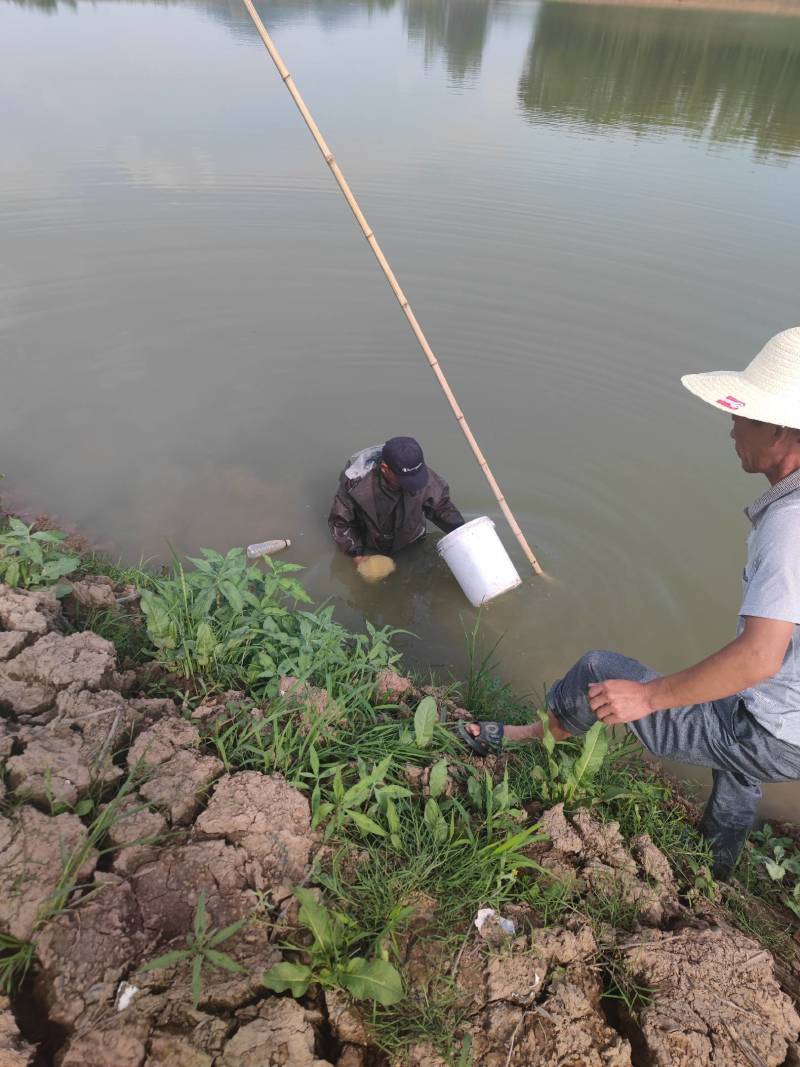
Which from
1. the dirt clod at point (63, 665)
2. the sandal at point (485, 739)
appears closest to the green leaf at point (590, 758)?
the sandal at point (485, 739)

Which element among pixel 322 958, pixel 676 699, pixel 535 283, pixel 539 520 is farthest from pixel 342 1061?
pixel 535 283

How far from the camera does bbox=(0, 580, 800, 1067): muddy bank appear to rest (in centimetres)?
149

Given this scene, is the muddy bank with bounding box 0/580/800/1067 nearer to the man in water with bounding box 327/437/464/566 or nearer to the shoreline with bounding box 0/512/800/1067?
the shoreline with bounding box 0/512/800/1067

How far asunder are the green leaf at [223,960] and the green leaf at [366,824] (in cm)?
50

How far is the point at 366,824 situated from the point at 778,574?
136 cm

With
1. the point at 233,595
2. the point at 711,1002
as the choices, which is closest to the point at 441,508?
the point at 233,595

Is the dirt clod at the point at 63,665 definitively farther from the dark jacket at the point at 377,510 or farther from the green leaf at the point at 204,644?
the dark jacket at the point at 377,510

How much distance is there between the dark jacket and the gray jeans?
1825 millimetres

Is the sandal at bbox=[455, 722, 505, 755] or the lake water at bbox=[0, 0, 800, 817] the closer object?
the sandal at bbox=[455, 722, 505, 755]

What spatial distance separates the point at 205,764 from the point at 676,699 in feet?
4.85

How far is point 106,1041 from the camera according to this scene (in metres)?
1.42

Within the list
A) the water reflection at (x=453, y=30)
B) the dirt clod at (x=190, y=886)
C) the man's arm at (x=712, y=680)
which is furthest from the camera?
the water reflection at (x=453, y=30)

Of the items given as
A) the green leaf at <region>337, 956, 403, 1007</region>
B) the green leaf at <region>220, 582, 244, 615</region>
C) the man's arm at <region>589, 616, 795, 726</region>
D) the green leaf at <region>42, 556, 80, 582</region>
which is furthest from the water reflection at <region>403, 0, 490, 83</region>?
the green leaf at <region>337, 956, 403, 1007</region>

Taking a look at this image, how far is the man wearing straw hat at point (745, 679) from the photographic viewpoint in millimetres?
1759
